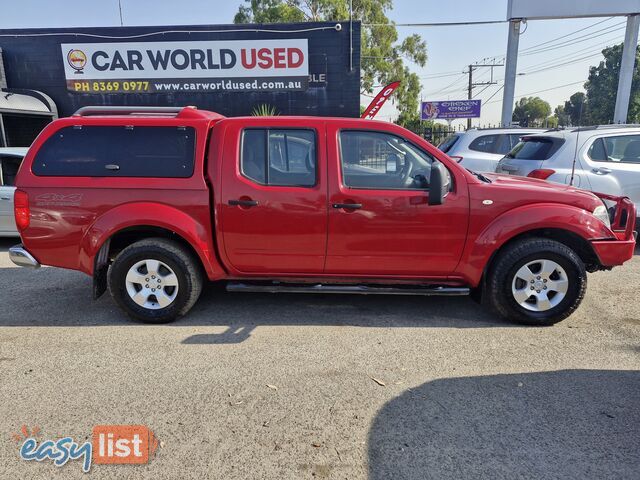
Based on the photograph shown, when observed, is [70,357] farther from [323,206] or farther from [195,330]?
[323,206]

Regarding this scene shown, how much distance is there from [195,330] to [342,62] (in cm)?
1124

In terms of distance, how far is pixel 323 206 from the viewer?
3828 millimetres

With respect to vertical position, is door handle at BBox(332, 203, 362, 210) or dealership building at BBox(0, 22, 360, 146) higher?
dealership building at BBox(0, 22, 360, 146)

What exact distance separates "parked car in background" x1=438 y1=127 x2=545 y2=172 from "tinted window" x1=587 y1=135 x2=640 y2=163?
197cm

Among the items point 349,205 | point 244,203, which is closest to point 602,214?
point 349,205

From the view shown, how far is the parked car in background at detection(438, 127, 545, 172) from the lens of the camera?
7949mm

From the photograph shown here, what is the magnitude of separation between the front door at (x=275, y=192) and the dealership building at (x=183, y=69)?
9976mm

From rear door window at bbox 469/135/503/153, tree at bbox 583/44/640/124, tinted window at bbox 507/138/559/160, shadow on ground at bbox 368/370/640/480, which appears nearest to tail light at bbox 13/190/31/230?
shadow on ground at bbox 368/370/640/480

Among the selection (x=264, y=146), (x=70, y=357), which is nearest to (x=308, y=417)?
(x=70, y=357)

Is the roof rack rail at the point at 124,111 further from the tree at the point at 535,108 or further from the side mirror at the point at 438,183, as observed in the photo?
the tree at the point at 535,108

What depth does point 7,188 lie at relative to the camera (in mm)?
6543

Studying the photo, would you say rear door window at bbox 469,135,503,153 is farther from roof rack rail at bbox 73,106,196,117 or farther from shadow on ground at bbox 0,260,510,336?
roof rack rail at bbox 73,106,196,117

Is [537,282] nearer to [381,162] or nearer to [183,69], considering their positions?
[381,162]

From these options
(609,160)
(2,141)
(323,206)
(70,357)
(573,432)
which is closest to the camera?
(573,432)
